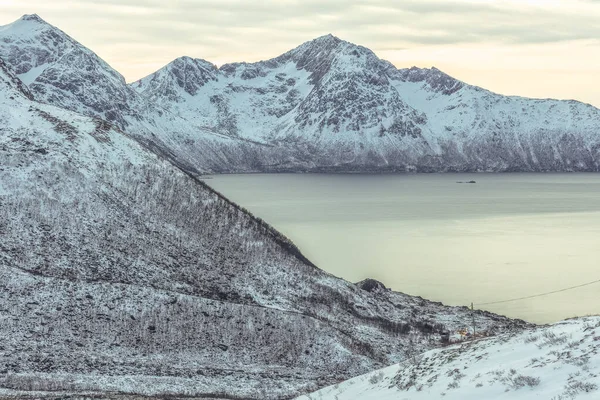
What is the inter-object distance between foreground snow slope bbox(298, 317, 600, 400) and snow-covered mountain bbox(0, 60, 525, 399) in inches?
752

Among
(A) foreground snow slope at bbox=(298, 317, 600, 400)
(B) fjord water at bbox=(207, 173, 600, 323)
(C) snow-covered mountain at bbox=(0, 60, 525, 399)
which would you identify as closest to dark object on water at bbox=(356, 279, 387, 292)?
(C) snow-covered mountain at bbox=(0, 60, 525, 399)

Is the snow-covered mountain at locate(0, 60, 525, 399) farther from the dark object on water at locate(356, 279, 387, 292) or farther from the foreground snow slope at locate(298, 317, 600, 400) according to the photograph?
the foreground snow slope at locate(298, 317, 600, 400)

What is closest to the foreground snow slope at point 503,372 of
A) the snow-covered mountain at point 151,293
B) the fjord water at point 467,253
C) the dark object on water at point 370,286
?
the snow-covered mountain at point 151,293

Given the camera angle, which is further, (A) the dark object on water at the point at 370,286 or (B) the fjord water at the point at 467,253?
(B) the fjord water at the point at 467,253

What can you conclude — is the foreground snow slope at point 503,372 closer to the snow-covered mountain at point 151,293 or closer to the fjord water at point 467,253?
the snow-covered mountain at point 151,293

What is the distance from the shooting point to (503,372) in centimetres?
2264

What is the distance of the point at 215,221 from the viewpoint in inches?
3007

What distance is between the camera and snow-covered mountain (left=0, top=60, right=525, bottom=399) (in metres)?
49.3

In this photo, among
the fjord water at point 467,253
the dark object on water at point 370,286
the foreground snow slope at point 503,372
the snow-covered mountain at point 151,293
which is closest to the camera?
the foreground snow slope at point 503,372

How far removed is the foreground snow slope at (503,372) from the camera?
20.8m

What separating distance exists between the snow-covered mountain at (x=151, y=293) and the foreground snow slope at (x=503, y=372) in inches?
752

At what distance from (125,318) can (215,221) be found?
22.1m

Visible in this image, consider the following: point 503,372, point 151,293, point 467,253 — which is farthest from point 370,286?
point 503,372

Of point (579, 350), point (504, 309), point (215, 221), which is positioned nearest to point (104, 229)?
point (215, 221)
